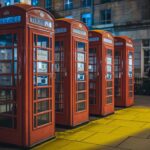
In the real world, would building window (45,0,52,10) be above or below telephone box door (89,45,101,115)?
above

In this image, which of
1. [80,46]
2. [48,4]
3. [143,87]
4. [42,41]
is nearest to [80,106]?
[80,46]

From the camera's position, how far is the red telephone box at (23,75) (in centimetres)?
599

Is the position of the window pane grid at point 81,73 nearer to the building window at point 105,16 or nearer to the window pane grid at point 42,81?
the window pane grid at point 42,81

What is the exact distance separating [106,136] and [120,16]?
2265 cm

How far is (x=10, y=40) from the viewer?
618cm

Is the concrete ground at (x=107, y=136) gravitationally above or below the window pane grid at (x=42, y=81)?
below

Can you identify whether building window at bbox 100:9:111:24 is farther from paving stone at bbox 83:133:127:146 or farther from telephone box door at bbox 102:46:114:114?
paving stone at bbox 83:133:127:146

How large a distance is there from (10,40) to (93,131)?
306 centimetres

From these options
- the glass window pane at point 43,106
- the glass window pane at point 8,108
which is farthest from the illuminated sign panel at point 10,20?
the glass window pane at point 43,106

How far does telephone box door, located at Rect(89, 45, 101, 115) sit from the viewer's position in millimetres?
9750

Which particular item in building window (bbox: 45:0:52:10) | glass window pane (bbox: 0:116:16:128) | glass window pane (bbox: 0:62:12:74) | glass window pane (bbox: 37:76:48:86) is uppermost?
building window (bbox: 45:0:52:10)

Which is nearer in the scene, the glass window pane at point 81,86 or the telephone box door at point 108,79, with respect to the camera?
the glass window pane at point 81,86

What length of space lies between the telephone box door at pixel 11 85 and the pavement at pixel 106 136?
41cm

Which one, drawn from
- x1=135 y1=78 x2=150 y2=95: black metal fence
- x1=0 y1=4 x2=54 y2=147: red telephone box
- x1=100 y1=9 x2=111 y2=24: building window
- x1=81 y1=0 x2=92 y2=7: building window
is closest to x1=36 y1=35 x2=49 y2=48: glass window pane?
x1=0 y1=4 x2=54 y2=147: red telephone box
